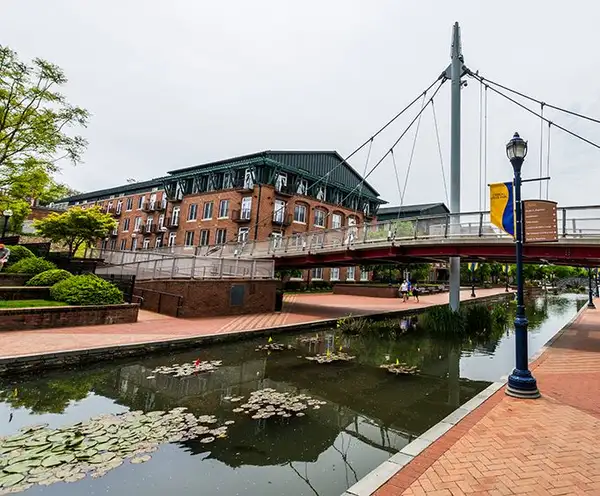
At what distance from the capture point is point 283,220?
37.9m

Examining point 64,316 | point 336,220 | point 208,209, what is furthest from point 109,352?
point 336,220

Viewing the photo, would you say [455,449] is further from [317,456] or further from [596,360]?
[596,360]

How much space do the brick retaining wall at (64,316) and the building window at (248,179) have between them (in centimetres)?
2578

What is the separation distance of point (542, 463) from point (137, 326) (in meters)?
12.6

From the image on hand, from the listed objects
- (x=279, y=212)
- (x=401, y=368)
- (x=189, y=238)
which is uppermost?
(x=279, y=212)

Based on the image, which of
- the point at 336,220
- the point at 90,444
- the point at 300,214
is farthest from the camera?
the point at 336,220

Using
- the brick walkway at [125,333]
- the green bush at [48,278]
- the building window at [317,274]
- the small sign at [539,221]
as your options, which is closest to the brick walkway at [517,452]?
the small sign at [539,221]

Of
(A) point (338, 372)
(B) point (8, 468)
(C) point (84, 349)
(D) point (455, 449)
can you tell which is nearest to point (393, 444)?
(D) point (455, 449)

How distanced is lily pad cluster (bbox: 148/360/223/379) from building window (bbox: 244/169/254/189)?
Result: 98.2ft

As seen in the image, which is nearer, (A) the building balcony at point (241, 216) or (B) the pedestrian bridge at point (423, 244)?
(B) the pedestrian bridge at point (423, 244)

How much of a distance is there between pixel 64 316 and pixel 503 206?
13960 millimetres

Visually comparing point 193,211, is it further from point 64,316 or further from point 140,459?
point 140,459

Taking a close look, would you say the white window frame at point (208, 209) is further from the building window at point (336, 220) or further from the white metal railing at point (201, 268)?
the white metal railing at point (201, 268)

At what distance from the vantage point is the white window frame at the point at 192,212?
4103 centimetres
